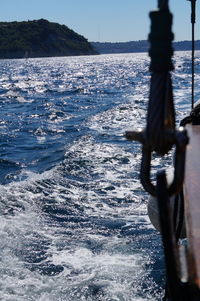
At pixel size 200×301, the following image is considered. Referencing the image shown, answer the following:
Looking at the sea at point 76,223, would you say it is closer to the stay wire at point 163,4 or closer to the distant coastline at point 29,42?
the stay wire at point 163,4

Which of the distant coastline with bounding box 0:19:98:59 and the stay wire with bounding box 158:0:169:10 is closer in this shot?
the stay wire with bounding box 158:0:169:10

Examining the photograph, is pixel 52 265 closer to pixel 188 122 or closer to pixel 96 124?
pixel 188 122

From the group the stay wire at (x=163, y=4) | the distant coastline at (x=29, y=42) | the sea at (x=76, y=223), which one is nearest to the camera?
the stay wire at (x=163, y=4)

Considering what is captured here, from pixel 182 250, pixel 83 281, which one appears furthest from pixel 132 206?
pixel 182 250

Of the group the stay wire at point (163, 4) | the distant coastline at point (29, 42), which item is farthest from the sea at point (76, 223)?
the distant coastline at point (29, 42)

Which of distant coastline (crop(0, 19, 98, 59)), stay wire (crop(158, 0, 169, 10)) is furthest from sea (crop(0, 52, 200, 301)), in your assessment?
distant coastline (crop(0, 19, 98, 59))

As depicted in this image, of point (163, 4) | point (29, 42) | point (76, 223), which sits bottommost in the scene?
point (76, 223)

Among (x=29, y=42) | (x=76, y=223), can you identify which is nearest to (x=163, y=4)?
(x=76, y=223)

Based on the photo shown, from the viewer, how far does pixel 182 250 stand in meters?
1.82

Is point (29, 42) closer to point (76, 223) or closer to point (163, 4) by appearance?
point (76, 223)

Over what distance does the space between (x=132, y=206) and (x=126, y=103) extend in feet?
63.6

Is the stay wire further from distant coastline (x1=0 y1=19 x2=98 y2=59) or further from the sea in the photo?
distant coastline (x1=0 y1=19 x2=98 y2=59)

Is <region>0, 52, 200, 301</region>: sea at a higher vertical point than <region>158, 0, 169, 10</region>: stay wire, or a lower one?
lower

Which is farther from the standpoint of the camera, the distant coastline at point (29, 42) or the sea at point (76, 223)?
the distant coastline at point (29, 42)
